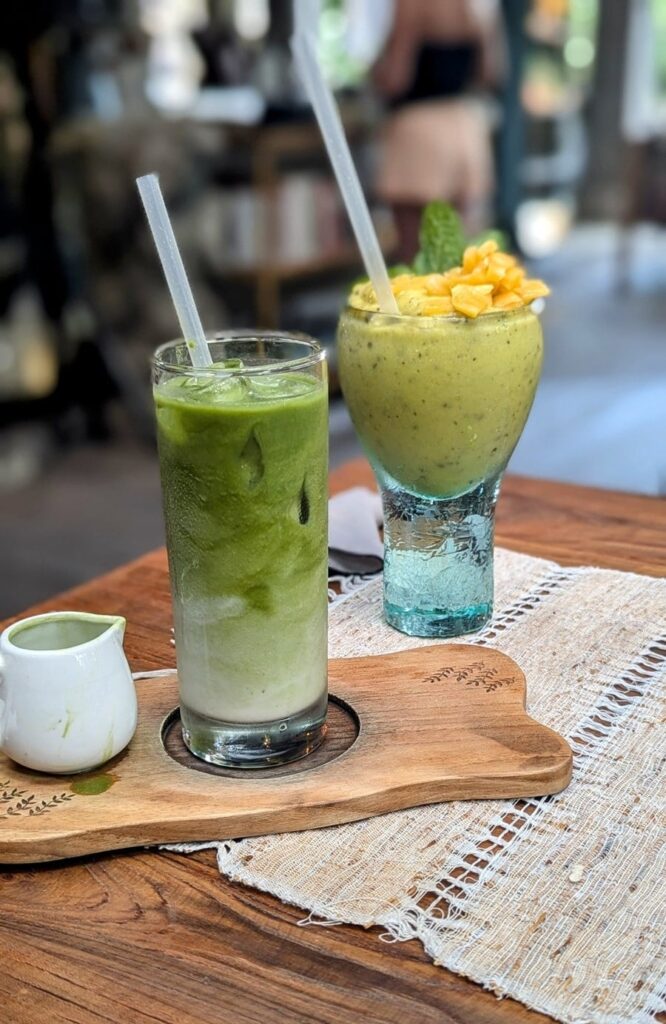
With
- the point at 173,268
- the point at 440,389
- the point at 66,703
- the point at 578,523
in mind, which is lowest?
the point at 578,523

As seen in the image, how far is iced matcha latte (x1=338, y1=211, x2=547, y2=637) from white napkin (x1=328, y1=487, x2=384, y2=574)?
0.32 ft

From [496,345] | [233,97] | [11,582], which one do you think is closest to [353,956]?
[496,345]

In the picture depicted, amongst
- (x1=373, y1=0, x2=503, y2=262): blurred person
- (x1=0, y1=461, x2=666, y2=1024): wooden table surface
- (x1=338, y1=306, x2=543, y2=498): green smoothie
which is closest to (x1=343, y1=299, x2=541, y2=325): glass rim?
(x1=338, y1=306, x2=543, y2=498): green smoothie

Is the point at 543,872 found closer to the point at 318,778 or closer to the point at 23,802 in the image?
the point at 318,778

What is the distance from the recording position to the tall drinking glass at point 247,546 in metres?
0.68

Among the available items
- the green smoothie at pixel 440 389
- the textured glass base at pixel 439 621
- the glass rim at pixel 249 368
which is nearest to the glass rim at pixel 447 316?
the green smoothie at pixel 440 389

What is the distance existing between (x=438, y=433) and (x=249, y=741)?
1.01ft

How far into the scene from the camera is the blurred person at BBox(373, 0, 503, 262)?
3.93 meters

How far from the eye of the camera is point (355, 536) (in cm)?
110

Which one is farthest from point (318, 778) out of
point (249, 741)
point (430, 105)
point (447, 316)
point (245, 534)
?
point (430, 105)

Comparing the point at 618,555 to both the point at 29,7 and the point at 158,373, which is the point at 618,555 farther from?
the point at 29,7

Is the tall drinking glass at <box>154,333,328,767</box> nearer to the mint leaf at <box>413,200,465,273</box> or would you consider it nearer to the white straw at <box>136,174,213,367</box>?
the white straw at <box>136,174,213,367</box>

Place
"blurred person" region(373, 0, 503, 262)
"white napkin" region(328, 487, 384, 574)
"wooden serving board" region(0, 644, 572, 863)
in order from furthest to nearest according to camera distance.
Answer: "blurred person" region(373, 0, 503, 262), "white napkin" region(328, 487, 384, 574), "wooden serving board" region(0, 644, 572, 863)

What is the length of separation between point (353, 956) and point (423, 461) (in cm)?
44
